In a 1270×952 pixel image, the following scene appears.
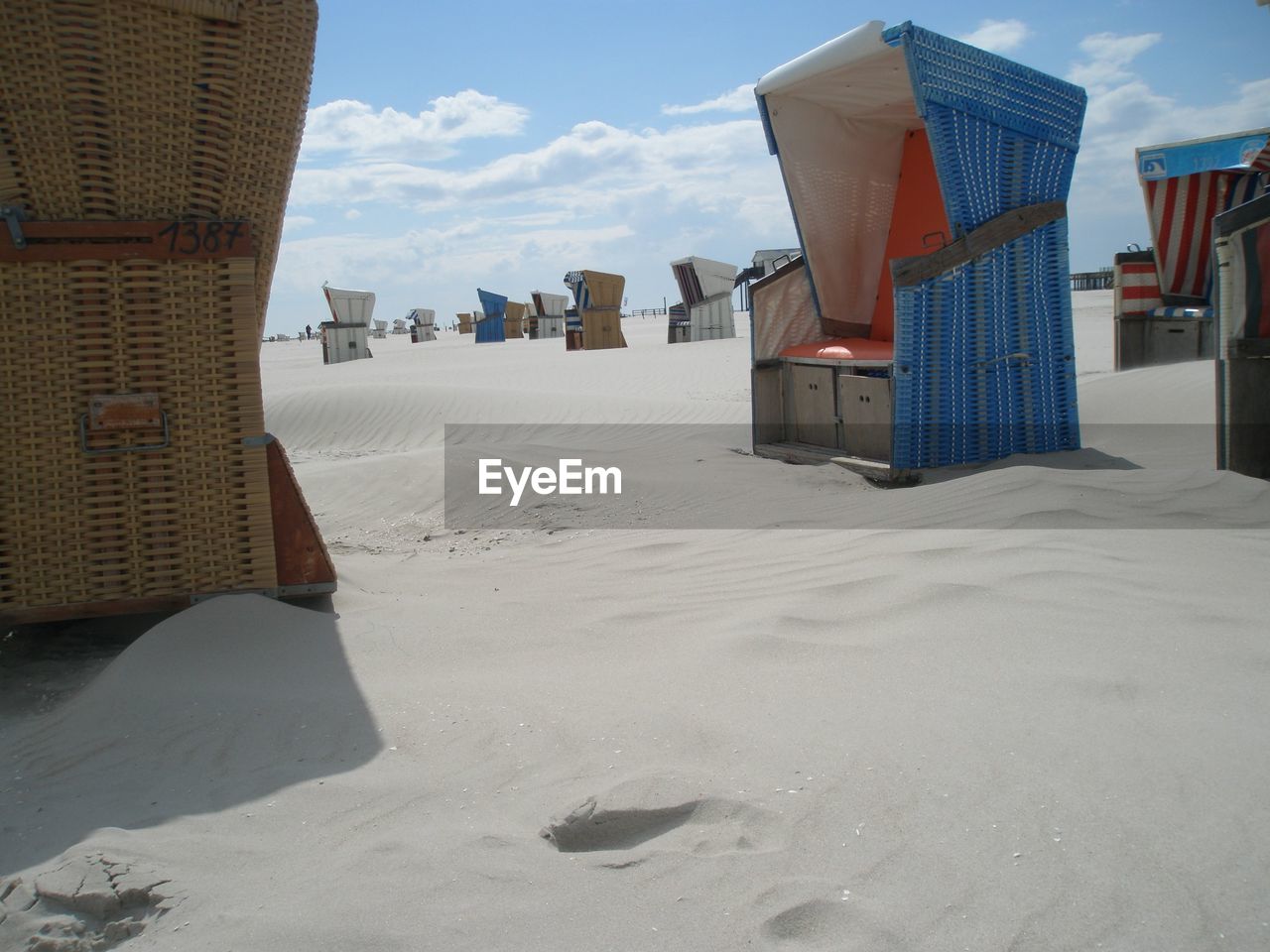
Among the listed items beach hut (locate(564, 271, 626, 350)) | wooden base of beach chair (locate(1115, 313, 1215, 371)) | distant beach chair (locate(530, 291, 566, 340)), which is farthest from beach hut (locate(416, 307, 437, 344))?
wooden base of beach chair (locate(1115, 313, 1215, 371))

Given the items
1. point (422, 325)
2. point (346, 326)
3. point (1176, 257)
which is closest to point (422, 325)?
point (422, 325)

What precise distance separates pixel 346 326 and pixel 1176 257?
76.4 feet

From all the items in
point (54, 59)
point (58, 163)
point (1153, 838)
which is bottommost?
point (1153, 838)

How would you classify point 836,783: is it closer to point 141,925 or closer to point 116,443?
point 141,925

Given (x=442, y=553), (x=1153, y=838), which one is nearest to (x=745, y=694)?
(x=1153, y=838)

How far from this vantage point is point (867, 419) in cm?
684

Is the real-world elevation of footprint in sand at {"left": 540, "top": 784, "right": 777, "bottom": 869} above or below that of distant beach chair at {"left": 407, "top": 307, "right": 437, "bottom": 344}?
below

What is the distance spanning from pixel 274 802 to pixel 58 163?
2618 millimetres

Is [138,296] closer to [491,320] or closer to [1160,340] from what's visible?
[1160,340]

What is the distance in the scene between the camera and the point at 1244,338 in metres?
5.01

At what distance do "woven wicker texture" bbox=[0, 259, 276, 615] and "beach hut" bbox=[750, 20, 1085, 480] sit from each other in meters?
4.20

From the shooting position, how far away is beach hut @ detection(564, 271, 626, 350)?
2838 centimetres

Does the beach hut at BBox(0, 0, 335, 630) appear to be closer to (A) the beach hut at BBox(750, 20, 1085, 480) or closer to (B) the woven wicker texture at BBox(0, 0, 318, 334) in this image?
(B) the woven wicker texture at BBox(0, 0, 318, 334)

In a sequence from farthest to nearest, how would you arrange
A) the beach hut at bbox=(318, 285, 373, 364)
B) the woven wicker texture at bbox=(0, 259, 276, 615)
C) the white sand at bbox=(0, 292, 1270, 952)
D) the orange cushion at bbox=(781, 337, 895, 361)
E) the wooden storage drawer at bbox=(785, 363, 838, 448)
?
the beach hut at bbox=(318, 285, 373, 364) → the wooden storage drawer at bbox=(785, 363, 838, 448) → the orange cushion at bbox=(781, 337, 895, 361) → the woven wicker texture at bbox=(0, 259, 276, 615) → the white sand at bbox=(0, 292, 1270, 952)
